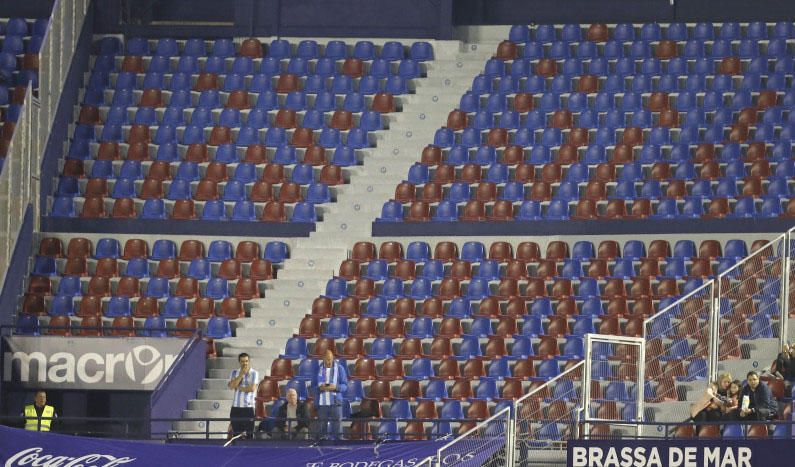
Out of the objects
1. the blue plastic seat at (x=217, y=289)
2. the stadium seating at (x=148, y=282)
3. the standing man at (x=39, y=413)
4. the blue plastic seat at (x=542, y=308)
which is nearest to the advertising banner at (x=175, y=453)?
the standing man at (x=39, y=413)

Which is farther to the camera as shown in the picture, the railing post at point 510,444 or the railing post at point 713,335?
the railing post at point 713,335

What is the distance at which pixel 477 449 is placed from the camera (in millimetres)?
20062

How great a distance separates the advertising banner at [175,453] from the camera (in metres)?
20.6

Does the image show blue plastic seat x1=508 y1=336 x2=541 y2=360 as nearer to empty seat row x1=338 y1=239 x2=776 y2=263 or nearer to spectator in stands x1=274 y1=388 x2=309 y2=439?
empty seat row x1=338 y1=239 x2=776 y2=263

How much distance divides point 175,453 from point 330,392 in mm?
2614

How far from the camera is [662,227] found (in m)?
26.7

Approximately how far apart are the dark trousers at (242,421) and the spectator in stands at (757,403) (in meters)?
6.90

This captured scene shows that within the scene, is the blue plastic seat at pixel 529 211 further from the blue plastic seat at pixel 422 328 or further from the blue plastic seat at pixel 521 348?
A: the blue plastic seat at pixel 521 348

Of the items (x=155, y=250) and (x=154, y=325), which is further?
(x=155, y=250)

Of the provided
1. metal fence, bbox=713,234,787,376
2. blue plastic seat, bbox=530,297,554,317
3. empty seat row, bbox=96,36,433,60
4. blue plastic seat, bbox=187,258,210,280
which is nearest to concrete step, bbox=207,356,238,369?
blue plastic seat, bbox=187,258,210,280

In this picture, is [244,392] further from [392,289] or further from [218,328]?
[392,289]

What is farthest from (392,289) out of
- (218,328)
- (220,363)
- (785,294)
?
(785,294)

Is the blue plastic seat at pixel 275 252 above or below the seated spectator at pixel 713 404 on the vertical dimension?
above

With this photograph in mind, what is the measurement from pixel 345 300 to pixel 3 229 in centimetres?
545
